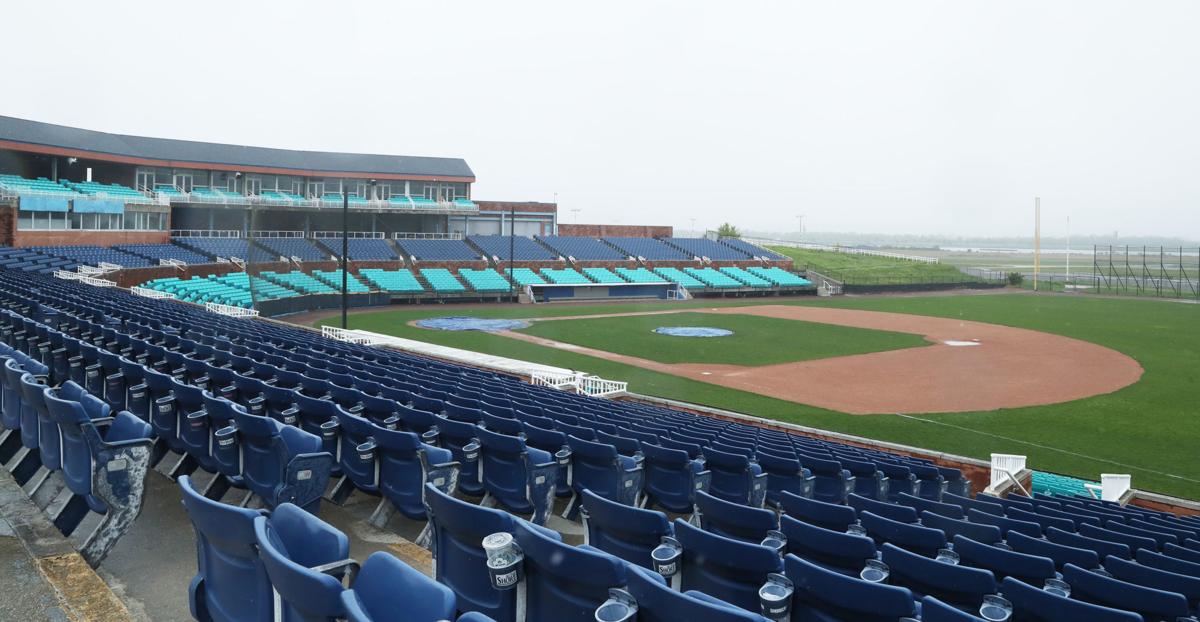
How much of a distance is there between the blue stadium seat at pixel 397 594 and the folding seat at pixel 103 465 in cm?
301

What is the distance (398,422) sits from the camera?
8594mm

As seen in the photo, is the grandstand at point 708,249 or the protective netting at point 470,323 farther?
the grandstand at point 708,249

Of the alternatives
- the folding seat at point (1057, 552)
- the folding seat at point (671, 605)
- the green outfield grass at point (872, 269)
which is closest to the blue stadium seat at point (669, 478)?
the folding seat at point (1057, 552)

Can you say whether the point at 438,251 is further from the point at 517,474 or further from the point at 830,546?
the point at 830,546

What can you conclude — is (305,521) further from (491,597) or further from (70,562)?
(70,562)

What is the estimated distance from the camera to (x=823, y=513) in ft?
22.3

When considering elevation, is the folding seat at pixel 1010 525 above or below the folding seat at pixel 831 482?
above

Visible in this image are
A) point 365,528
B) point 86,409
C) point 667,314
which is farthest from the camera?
point 667,314

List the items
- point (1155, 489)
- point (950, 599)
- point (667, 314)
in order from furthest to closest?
point (667, 314)
point (1155, 489)
point (950, 599)

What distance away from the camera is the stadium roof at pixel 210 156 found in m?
47.4

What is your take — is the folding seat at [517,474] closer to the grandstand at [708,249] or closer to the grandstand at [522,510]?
the grandstand at [522,510]

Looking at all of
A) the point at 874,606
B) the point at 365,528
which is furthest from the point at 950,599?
the point at 365,528

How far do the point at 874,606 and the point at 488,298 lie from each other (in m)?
53.3

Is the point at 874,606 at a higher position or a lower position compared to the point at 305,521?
lower
